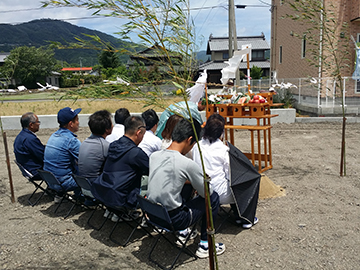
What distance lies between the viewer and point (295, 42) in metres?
18.6

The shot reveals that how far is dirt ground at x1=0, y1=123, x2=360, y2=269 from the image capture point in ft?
10.2

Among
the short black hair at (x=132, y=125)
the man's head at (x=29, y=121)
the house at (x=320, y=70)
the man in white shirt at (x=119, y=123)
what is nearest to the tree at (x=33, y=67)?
the house at (x=320, y=70)

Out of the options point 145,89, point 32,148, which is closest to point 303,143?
point 32,148

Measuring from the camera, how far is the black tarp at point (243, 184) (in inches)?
137

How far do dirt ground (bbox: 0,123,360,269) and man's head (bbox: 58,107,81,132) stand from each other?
1.17 meters

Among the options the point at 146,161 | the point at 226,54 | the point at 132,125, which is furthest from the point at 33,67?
the point at 146,161

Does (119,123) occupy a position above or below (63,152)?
above

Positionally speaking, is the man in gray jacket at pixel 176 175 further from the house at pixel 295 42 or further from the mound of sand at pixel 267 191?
the house at pixel 295 42

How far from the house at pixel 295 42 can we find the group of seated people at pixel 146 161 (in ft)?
34.4

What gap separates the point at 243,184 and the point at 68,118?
238 centimetres

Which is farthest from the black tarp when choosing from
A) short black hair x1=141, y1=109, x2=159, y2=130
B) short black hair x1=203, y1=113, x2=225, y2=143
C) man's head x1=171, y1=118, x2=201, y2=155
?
short black hair x1=141, y1=109, x2=159, y2=130

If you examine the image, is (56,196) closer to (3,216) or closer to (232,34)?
(3,216)

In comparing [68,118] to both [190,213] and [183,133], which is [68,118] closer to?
[183,133]

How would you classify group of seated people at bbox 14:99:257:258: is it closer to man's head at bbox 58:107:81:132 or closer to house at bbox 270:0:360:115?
man's head at bbox 58:107:81:132
